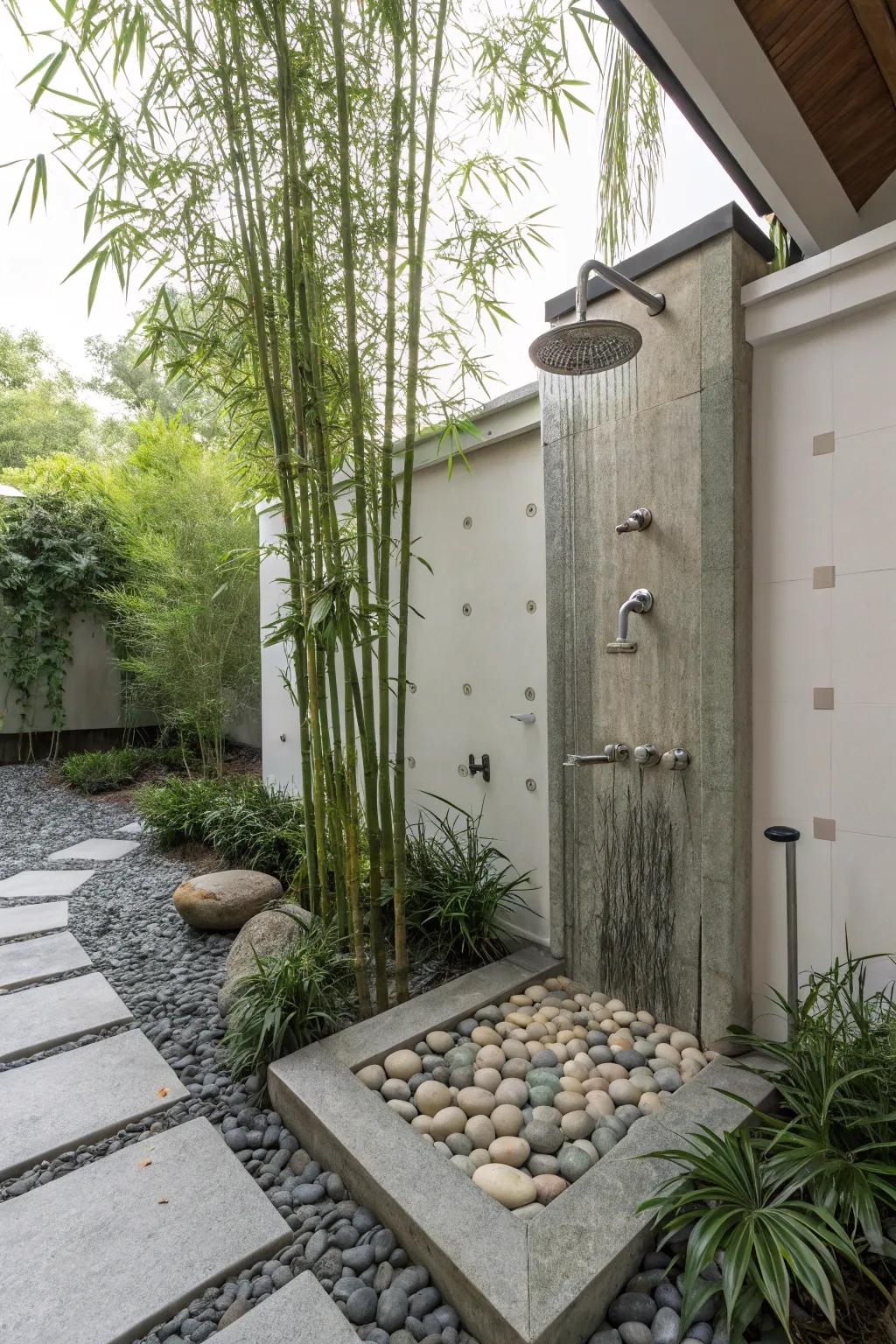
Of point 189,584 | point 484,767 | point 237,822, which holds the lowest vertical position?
point 237,822

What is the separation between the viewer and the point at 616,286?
181 centimetres

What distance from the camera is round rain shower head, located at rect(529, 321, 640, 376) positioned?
60.6 inches

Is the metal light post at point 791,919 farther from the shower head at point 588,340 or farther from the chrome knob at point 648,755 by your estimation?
the shower head at point 588,340

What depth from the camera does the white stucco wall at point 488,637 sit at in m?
2.46

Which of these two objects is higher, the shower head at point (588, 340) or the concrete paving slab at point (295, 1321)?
the shower head at point (588, 340)

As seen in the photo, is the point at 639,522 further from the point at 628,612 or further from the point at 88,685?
the point at 88,685

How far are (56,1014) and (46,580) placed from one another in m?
4.89

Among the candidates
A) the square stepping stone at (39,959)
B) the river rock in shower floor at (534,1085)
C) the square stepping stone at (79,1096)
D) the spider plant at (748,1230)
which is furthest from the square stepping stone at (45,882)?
the spider plant at (748,1230)

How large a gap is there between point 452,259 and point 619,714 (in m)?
1.58

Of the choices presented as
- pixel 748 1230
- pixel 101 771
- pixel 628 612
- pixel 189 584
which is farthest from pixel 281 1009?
pixel 101 771

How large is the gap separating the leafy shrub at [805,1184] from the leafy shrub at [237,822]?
77.7 inches

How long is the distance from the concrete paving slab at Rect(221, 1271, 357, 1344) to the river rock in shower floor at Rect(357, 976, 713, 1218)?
0.34 m

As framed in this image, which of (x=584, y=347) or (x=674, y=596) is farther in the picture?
(x=674, y=596)

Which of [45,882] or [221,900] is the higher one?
[221,900]
